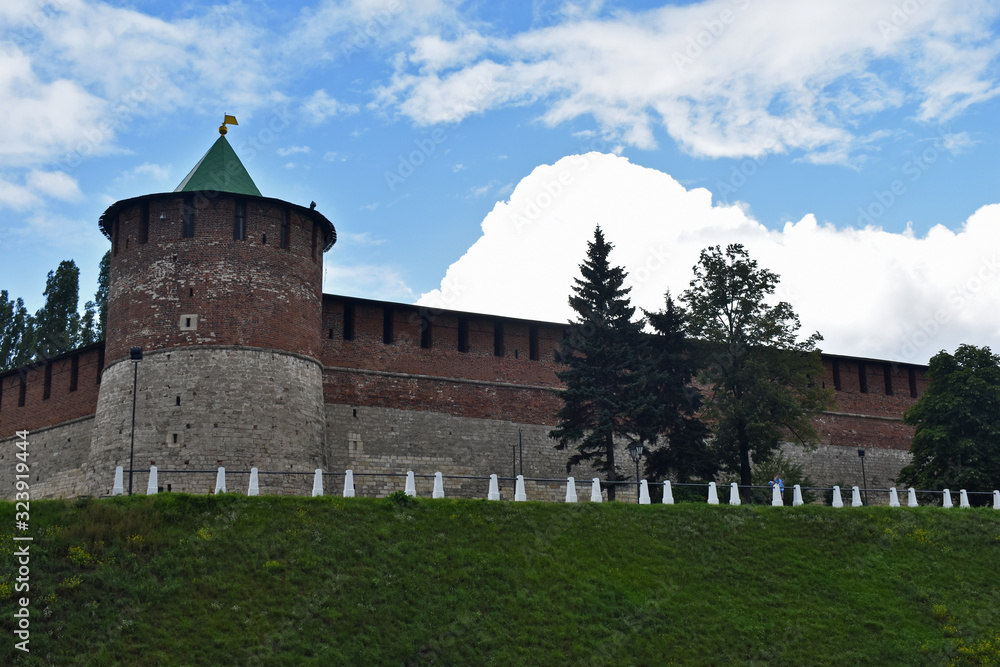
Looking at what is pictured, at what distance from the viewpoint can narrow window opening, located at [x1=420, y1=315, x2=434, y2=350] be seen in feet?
108

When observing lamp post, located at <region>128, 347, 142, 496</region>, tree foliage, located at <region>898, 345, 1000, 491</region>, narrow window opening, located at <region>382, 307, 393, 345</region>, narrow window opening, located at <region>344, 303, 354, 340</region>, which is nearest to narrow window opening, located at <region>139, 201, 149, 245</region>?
lamp post, located at <region>128, 347, 142, 496</region>

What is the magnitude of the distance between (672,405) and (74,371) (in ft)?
63.1

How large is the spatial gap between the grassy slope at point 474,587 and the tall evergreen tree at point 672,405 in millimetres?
5993

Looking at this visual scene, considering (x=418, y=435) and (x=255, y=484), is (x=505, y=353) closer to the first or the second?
(x=418, y=435)

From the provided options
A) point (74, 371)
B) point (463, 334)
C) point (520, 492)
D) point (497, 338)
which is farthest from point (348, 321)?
point (520, 492)

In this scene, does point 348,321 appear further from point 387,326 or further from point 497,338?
point 497,338

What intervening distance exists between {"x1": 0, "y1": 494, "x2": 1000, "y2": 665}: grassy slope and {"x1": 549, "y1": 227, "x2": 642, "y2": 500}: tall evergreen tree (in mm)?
5623

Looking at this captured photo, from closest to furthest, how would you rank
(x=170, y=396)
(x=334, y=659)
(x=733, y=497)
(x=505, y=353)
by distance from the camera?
(x=334, y=659), (x=733, y=497), (x=170, y=396), (x=505, y=353)

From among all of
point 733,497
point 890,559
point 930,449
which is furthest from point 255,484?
point 930,449

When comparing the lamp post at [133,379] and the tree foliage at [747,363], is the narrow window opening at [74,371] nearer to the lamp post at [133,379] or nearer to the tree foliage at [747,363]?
the lamp post at [133,379]

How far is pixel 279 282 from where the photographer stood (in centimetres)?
2814

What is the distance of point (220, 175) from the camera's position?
29109mm

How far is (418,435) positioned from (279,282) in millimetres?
6888

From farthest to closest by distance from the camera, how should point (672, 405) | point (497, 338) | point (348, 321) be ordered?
point (497, 338), point (348, 321), point (672, 405)
